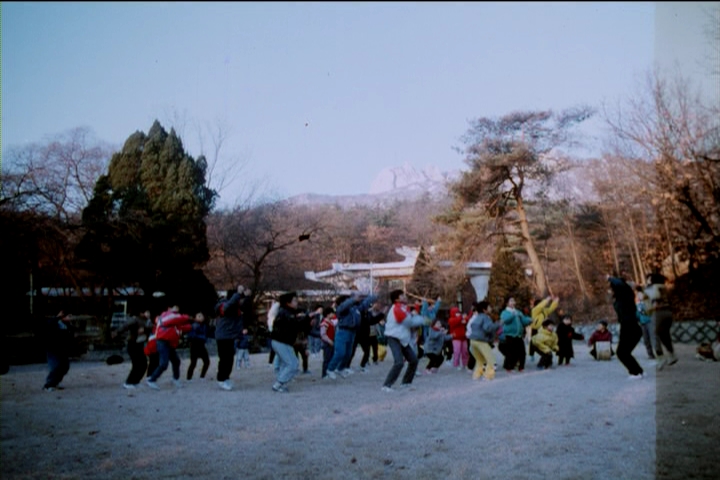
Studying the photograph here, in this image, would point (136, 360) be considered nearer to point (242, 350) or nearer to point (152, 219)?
point (242, 350)

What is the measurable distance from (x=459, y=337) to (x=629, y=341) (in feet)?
16.7

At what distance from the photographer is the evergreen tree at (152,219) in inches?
829

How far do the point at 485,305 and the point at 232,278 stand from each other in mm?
14589

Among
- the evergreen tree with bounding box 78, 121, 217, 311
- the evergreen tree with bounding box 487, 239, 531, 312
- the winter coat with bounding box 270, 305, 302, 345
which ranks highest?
the evergreen tree with bounding box 78, 121, 217, 311

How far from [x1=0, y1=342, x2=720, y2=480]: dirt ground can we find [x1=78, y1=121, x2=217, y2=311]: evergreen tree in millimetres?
10177

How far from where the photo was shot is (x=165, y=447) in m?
6.03

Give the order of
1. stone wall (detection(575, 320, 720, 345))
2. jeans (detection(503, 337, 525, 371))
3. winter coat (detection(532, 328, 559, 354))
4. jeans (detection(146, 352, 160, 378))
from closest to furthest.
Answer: jeans (detection(146, 352, 160, 378)) → jeans (detection(503, 337, 525, 371)) → winter coat (detection(532, 328, 559, 354)) → stone wall (detection(575, 320, 720, 345))

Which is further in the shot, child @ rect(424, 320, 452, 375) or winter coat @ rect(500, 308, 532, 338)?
child @ rect(424, 320, 452, 375)

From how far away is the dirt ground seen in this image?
5074 millimetres

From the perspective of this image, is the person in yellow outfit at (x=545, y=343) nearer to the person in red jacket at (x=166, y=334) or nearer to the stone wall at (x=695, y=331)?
the person in red jacket at (x=166, y=334)

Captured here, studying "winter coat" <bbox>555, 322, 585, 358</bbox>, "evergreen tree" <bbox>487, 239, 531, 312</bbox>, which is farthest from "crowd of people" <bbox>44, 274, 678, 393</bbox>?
"evergreen tree" <bbox>487, 239, 531, 312</bbox>

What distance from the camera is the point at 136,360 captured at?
11.5 metres

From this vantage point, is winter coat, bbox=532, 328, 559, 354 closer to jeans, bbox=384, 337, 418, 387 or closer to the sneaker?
jeans, bbox=384, 337, 418, 387

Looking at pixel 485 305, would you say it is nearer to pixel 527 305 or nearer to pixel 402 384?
pixel 402 384
